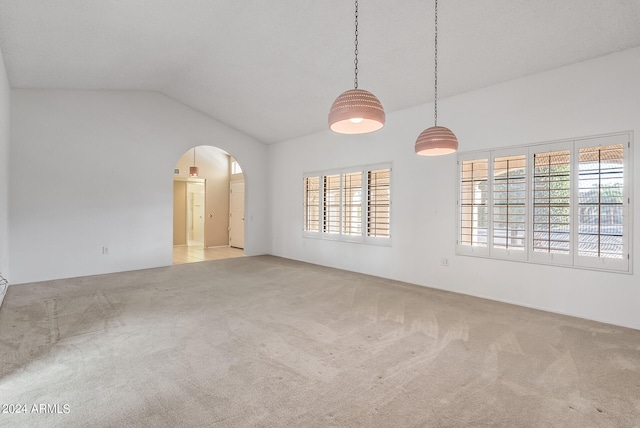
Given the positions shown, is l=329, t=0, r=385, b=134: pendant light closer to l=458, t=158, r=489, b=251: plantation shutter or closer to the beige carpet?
the beige carpet

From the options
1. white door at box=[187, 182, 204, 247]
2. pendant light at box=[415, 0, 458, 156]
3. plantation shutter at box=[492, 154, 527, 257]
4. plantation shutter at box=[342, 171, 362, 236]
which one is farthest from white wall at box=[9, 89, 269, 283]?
plantation shutter at box=[492, 154, 527, 257]

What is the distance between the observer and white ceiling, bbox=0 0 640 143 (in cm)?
339

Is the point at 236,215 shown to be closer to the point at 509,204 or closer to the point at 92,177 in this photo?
the point at 92,177

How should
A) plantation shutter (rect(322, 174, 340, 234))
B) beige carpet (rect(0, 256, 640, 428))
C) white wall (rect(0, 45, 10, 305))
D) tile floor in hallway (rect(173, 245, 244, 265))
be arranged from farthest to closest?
tile floor in hallway (rect(173, 245, 244, 265))
plantation shutter (rect(322, 174, 340, 234))
white wall (rect(0, 45, 10, 305))
beige carpet (rect(0, 256, 640, 428))

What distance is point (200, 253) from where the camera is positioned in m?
8.87

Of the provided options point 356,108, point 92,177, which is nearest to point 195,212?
point 92,177

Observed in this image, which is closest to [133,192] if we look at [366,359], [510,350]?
[366,359]

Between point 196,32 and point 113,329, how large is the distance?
12.9ft

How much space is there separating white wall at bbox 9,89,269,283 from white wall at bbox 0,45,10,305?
0.74 feet

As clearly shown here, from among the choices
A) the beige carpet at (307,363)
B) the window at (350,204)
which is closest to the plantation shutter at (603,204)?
the beige carpet at (307,363)

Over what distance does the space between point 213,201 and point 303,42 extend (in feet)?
22.5

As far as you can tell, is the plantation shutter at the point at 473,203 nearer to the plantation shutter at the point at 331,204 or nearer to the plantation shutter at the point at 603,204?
the plantation shutter at the point at 603,204

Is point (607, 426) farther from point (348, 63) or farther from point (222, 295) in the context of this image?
point (348, 63)

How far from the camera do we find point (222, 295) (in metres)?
4.69
